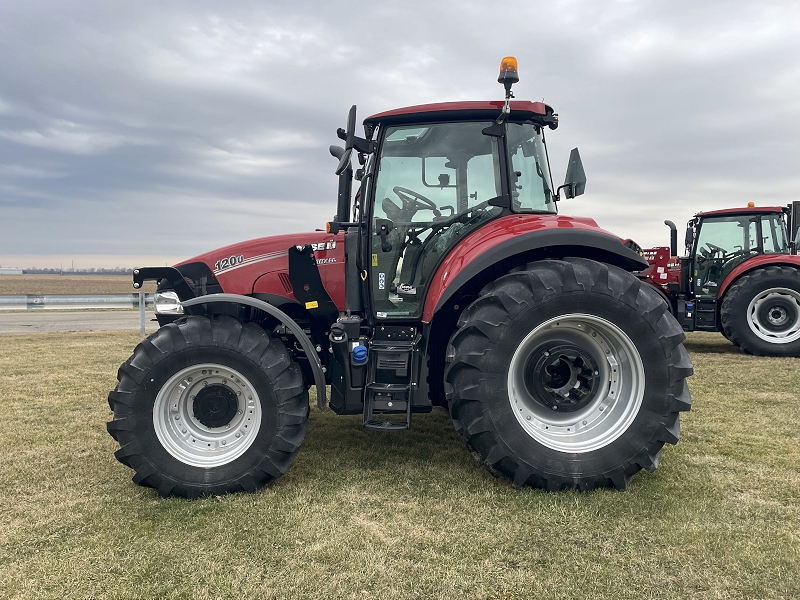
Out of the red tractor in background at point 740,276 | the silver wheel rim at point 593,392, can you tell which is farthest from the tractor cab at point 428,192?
the red tractor in background at point 740,276

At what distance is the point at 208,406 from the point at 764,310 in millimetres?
9065

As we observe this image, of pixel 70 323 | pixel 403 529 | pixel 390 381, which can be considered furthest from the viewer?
pixel 70 323

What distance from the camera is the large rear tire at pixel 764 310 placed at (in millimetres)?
8734

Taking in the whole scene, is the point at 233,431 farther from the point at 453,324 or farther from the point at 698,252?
the point at 698,252

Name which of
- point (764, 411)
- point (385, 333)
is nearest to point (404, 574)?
point (385, 333)

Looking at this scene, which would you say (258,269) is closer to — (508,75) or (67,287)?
(508,75)

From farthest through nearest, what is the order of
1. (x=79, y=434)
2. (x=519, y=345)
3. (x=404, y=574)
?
(x=79, y=434), (x=519, y=345), (x=404, y=574)

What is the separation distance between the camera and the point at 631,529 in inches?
107

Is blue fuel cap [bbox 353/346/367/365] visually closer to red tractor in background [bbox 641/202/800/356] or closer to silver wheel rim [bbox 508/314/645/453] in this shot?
silver wheel rim [bbox 508/314/645/453]

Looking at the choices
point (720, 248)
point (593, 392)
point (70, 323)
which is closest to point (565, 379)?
point (593, 392)

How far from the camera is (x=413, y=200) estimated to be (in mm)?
3729

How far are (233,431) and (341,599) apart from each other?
149cm

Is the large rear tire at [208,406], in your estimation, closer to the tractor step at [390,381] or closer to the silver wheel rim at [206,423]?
the silver wheel rim at [206,423]

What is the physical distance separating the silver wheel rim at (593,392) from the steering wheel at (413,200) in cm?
113
